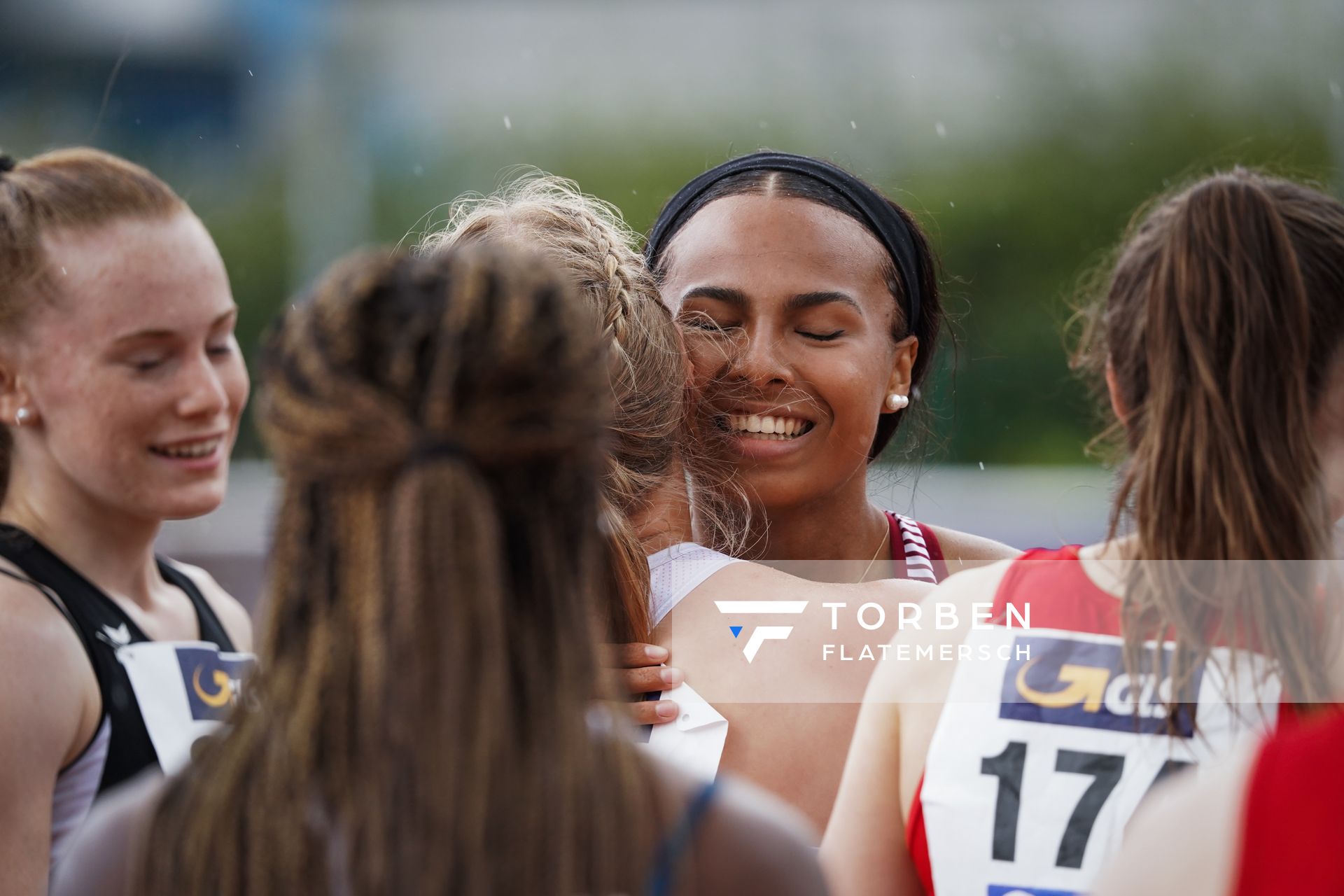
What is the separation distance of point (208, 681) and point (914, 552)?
132 cm

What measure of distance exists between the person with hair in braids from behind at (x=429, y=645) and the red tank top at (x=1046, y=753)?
44cm

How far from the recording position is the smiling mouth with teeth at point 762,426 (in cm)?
207

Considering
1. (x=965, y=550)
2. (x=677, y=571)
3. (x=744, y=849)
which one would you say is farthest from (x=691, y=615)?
(x=965, y=550)

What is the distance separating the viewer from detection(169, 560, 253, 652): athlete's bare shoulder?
203cm

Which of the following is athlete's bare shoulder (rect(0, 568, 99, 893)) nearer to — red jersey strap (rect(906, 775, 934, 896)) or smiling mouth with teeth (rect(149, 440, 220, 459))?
smiling mouth with teeth (rect(149, 440, 220, 459))

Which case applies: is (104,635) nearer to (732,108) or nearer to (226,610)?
(226,610)

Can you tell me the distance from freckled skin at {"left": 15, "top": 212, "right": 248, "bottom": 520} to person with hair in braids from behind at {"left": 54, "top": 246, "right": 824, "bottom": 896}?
997 mm

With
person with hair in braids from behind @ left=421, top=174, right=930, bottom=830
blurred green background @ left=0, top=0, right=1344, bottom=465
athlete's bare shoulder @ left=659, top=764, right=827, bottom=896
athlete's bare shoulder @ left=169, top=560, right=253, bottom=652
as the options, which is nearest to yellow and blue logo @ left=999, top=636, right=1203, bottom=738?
person with hair in braids from behind @ left=421, top=174, right=930, bottom=830

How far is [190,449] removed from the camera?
1.79m

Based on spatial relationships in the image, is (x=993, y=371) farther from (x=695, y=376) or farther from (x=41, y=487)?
(x=41, y=487)

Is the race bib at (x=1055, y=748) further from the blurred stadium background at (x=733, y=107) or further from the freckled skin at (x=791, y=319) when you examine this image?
the blurred stadium background at (x=733, y=107)

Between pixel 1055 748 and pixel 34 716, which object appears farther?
pixel 34 716

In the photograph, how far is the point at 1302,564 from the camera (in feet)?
3.94

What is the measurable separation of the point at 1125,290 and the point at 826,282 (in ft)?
2.57
